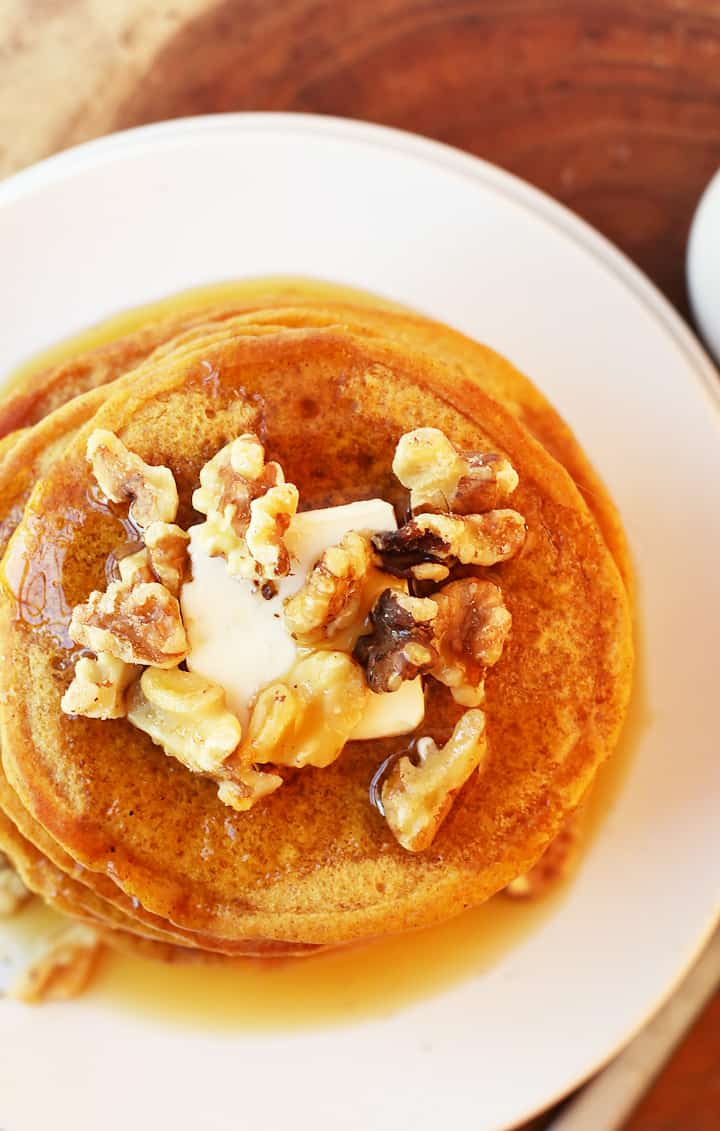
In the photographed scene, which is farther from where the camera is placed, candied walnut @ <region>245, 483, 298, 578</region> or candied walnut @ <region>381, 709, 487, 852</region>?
candied walnut @ <region>381, 709, 487, 852</region>

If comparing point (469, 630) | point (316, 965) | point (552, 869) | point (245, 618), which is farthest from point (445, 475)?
point (316, 965)

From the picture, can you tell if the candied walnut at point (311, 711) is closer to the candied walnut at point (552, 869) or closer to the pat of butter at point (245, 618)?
the pat of butter at point (245, 618)

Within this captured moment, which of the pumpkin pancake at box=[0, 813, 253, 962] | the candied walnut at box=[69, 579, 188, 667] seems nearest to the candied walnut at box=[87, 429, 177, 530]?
the candied walnut at box=[69, 579, 188, 667]

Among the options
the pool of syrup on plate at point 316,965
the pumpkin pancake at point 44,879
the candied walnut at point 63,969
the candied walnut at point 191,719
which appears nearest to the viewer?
the candied walnut at point 191,719

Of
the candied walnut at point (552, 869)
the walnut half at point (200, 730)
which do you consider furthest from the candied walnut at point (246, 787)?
the candied walnut at point (552, 869)

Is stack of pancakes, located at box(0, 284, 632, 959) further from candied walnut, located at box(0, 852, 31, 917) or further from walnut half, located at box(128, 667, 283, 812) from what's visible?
candied walnut, located at box(0, 852, 31, 917)

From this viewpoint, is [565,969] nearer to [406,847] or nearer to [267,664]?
[406,847]

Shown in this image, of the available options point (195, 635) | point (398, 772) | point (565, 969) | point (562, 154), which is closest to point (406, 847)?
point (398, 772)

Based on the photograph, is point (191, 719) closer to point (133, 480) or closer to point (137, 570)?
point (137, 570)
